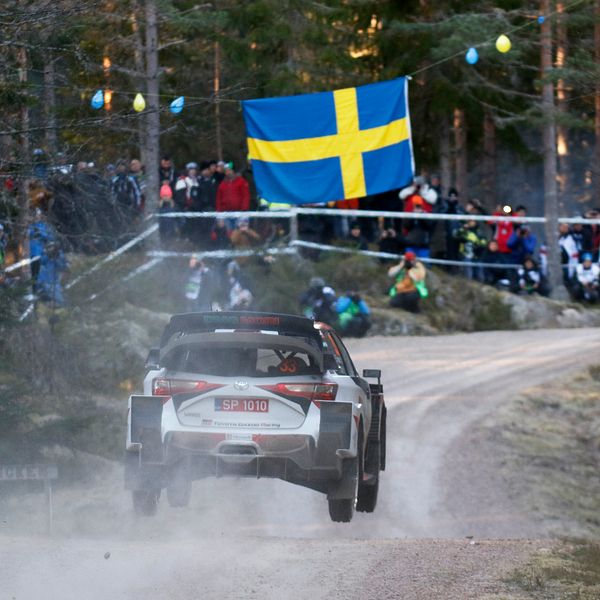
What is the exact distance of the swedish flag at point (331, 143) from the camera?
26.8 metres

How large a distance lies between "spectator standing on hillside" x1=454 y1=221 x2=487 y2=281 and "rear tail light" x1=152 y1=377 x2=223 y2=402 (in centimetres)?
1880

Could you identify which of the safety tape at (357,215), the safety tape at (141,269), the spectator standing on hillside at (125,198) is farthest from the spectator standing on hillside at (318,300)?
the spectator standing on hillside at (125,198)

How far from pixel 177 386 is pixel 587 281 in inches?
822

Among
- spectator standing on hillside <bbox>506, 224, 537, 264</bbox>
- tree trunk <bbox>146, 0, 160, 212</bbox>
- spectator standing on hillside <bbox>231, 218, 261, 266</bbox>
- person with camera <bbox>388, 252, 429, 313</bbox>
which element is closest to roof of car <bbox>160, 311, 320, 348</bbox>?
tree trunk <bbox>146, 0, 160, 212</bbox>

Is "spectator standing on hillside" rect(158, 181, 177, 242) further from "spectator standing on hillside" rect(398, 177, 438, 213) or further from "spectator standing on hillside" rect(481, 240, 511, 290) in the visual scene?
"spectator standing on hillside" rect(481, 240, 511, 290)

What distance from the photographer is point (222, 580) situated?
11328 millimetres

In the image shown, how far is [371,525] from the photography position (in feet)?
61.9

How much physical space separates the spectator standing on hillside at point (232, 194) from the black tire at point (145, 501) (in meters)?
16.0

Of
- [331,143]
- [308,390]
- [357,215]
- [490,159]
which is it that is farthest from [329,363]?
[490,159]

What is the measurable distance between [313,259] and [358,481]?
55.2ft

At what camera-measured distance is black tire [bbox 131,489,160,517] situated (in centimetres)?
1175

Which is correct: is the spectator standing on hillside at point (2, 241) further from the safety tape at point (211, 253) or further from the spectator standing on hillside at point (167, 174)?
the spectator standing on hillside at point (167, 174)

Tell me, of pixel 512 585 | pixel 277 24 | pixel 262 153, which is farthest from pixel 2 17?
pixel 277 24

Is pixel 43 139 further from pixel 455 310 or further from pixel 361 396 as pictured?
pixel 455 310
